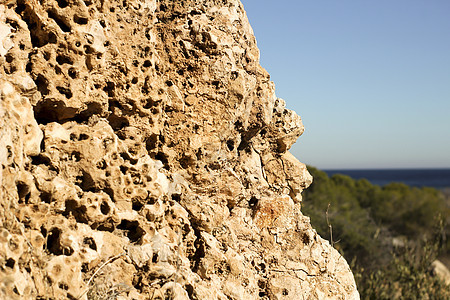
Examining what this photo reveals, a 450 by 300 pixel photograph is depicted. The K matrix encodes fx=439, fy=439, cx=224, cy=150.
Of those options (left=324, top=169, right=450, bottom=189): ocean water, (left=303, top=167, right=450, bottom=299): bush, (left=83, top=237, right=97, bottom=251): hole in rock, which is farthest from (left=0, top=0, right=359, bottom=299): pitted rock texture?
(left=324, top=169, right=450, bottom=189): ocean water

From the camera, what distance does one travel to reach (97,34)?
8.84 ft

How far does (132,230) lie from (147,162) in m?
0.43

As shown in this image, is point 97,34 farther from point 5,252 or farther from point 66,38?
point 5,252

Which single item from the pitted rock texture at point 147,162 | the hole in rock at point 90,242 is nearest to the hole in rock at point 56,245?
the pitted rock texture at point 147,162

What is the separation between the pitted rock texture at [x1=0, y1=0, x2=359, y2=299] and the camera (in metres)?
2.27

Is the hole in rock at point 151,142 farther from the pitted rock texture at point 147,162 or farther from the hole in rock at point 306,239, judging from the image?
the hole in rock at point 306,239

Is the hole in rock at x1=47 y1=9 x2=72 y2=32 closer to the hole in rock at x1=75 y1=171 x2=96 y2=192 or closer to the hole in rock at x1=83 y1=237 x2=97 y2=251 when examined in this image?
the hole in rock at x1=75 y1=171 x2=96 y2=192

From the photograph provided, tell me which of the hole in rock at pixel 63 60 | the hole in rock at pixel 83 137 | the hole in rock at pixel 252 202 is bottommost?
the hole in rock at pixel 252 202

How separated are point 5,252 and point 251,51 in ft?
8.01

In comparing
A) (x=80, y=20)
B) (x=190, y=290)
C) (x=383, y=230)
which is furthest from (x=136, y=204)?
(x=383, y=230)

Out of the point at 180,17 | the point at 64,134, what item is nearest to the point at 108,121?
the point at 64,134

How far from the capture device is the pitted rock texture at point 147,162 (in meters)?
2.27

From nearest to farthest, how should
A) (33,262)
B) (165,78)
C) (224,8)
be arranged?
(33,262)
(165,78)
(224,8)

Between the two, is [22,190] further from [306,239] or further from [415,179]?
[415,179]
